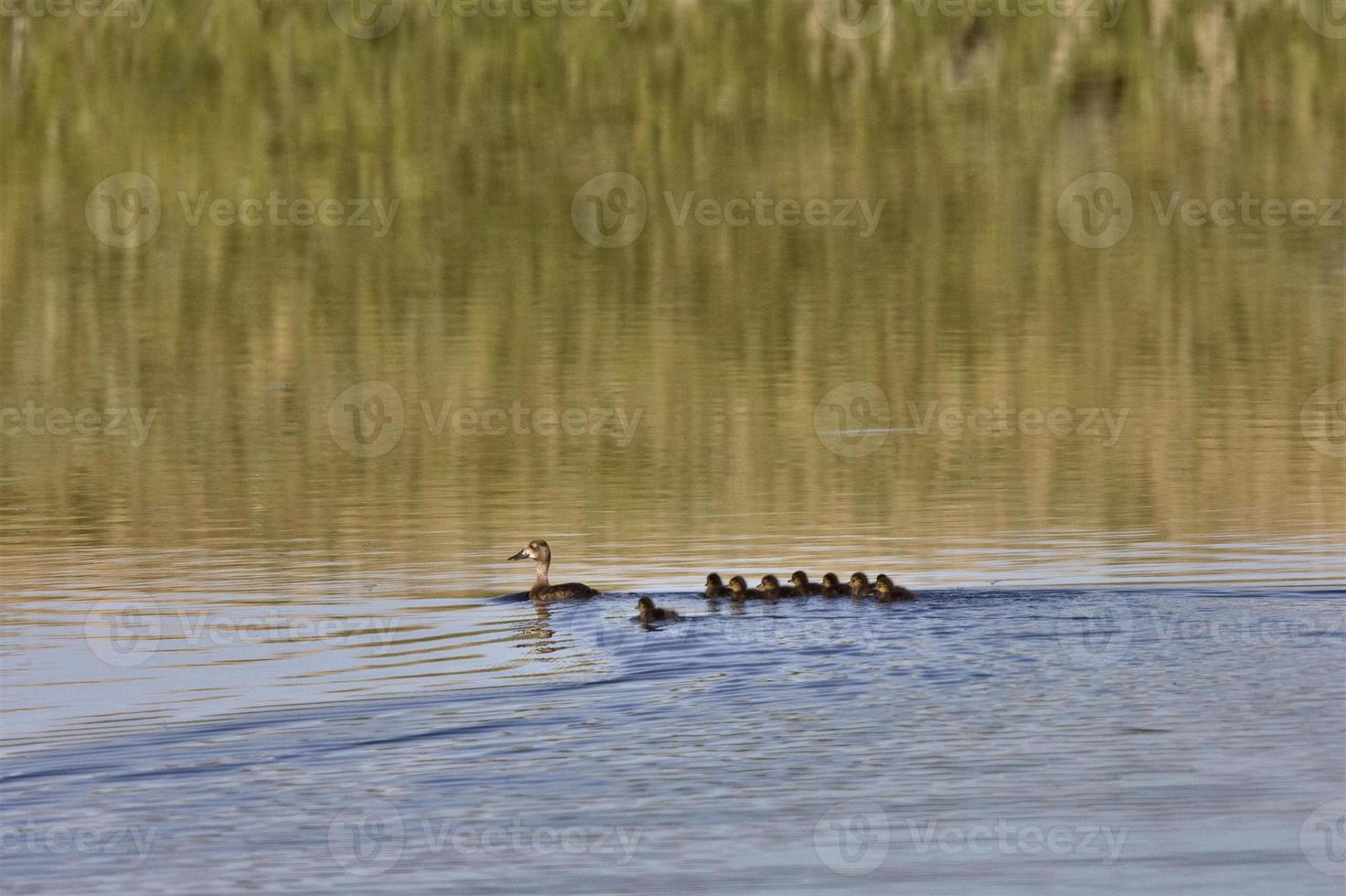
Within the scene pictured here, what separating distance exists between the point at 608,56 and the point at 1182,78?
58.6 ft

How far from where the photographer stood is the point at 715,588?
21.3m

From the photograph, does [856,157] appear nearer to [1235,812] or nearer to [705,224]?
[705,224]

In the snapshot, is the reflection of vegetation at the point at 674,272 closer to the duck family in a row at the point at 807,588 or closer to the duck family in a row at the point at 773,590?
the duck family in a row at the point at 773,590

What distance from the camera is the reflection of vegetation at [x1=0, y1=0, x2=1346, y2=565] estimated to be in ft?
92.5

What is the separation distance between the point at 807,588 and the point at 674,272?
26.9 metres

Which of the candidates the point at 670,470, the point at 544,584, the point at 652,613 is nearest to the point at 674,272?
the point at 670,470

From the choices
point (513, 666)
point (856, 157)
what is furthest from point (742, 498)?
point (856, 157)

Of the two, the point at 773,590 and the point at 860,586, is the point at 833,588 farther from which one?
the point at 773,590

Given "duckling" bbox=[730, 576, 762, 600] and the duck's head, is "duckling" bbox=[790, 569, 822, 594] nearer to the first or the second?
"duckling" bbox=[730, 576, 762, 600]

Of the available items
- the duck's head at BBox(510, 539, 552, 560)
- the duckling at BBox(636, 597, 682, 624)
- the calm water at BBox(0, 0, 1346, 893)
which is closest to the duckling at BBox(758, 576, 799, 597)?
the calm water at BBox(0, 0, 1346, 893)

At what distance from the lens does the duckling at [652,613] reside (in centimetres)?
2034

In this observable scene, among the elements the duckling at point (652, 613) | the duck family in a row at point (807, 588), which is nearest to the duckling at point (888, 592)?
the duck family in a row at point (807, 588)

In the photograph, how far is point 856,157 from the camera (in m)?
59.8

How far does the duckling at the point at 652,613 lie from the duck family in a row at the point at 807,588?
831 millimetres
